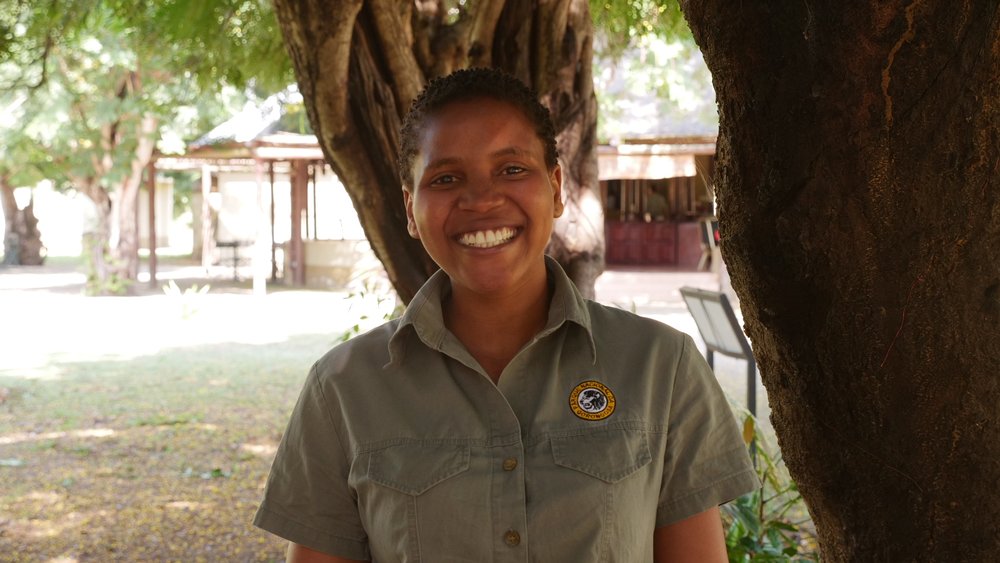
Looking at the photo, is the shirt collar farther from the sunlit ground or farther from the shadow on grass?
the shadow on grass

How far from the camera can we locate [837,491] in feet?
5.16

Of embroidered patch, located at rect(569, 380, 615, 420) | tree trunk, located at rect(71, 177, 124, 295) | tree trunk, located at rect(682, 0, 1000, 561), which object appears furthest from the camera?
tree trunk, located at rect(71, 177, 124, 295)

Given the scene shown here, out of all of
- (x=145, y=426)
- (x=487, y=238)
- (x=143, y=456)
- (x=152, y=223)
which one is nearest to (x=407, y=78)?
(x=487, y=238)

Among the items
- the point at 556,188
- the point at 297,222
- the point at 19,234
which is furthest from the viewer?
the point at 19,234

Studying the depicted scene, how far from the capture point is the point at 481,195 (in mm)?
1831

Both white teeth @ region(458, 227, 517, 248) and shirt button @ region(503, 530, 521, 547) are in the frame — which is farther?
white teeth @ region(458, 227, 517, 248)

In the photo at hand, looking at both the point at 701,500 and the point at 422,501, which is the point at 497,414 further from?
the point at 701,500

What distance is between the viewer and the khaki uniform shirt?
1.69m

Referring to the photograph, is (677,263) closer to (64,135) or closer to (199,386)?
(64,135)

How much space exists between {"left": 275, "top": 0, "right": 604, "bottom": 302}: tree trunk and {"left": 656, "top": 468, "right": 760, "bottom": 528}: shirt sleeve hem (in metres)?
2.14

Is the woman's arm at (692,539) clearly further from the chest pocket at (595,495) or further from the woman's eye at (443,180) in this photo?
the woman's eye at (443,180)

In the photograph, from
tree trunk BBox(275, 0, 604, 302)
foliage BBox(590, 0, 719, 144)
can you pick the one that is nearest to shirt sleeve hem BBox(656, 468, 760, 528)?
tree trunk BBox(275, 0, 604, 302)

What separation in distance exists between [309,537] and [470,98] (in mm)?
847

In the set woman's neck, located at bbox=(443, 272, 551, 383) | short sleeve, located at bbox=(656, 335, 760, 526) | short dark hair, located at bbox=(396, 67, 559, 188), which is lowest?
short sleeve, located at bbox=(656, 335, 760, 526)
